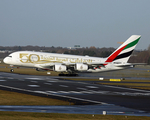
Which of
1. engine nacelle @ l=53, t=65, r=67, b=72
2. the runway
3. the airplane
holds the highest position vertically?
the airplane

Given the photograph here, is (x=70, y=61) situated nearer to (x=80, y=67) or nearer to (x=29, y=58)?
(x=80, y=67)

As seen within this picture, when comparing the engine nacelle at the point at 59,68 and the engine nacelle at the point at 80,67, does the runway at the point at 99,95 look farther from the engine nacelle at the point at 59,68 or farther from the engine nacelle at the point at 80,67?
the engine nacelle at the point at 80,67

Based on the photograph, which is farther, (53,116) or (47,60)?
(47,60)

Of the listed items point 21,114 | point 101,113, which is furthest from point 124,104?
point 21,114

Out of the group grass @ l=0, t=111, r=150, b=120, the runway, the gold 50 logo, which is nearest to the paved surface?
the runway

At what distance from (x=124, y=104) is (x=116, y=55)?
127 feet

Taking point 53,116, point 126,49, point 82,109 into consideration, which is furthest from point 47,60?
point 53,116

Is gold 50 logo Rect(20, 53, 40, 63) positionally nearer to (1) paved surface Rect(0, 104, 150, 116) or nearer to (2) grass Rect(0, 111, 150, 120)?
(1) paved surface Rect(0, 104, 150, 116)

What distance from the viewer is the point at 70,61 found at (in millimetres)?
60562

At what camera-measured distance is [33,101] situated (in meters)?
24.0

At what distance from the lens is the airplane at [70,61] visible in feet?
191

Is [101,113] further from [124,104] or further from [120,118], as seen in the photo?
[124,104]

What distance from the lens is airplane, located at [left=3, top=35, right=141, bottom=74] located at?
58312 millimetres

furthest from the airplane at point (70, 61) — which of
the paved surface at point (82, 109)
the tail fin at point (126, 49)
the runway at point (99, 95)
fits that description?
the paved surface at point (82, 109)
